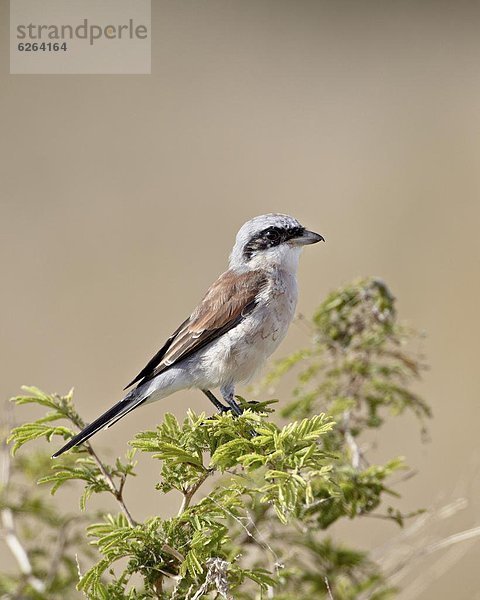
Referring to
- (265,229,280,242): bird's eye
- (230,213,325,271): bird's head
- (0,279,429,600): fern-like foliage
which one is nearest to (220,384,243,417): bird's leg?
(0,279,429,600): fern-like foliage

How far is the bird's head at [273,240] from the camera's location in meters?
3.05

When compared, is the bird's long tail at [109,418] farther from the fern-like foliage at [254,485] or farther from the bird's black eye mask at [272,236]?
the bird's black eye mask at [272,236]

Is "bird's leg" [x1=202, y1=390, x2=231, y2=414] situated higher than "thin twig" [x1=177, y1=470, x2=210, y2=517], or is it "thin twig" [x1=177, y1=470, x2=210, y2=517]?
"bird's leg" [x1=202, y1=390, x2=231, y2=414]

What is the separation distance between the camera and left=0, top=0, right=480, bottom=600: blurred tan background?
6277 mm

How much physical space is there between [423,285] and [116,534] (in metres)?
5.43

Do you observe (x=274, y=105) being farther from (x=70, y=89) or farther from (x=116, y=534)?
(x=116, y=534)

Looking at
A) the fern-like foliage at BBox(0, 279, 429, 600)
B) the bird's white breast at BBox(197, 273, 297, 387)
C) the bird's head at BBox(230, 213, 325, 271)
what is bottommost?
the fern-like foliage at BBox(0, 279, 429, 600)

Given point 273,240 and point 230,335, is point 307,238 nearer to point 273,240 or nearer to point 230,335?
point 273,240

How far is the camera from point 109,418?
7.91 feet

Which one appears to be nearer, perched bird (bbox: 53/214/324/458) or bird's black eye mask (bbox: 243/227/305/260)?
perched bird (bbox: 53/214/324/458)

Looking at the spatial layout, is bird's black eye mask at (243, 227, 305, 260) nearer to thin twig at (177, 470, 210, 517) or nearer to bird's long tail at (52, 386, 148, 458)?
bird's long tail at (52, 386, 148, 458)

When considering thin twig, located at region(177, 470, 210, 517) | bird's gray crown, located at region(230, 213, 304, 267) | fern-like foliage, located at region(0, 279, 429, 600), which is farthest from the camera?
bird's gray crown, located at region(230, 213, 304, 267)

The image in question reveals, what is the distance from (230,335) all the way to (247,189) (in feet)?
17.5

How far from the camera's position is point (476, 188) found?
7.75 m
